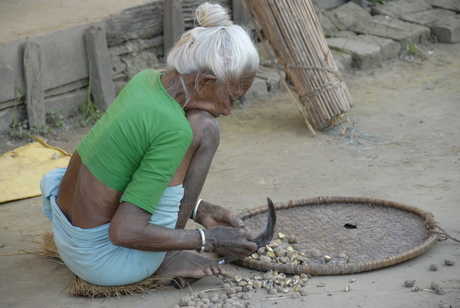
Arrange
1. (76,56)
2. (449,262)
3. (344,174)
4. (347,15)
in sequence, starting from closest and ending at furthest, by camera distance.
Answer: (449,262) → (344,174) → (76,56) → (347,15)

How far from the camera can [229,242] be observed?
2.31m

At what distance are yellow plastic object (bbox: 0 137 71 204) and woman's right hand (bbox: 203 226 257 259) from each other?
1.65 m

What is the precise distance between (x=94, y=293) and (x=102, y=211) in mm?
352

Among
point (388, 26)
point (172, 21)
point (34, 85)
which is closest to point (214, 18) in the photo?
point (34, 85)

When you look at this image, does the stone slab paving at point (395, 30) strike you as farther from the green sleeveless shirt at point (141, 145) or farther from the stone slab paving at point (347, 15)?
the green sleeveless shirt at point (141, 145)

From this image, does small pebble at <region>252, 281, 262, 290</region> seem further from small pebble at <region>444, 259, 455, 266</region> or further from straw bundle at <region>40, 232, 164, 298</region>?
small pebble at <region>444, 259, 455, 266</region>

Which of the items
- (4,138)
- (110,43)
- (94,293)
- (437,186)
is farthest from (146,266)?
(110,43)

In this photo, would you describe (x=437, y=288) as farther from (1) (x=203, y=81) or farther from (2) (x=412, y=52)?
(2) (x=412, y=52)

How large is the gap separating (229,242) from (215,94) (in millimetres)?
580

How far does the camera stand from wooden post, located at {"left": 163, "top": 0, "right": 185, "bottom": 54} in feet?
16.9

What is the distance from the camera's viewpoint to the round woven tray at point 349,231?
2467mm

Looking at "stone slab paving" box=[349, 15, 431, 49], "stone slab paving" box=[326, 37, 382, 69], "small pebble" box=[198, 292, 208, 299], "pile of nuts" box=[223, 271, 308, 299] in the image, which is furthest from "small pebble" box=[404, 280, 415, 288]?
"stone slab paving" box=[349, 15, 431, 49]

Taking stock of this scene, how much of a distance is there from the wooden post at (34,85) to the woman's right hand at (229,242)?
2.58 meters

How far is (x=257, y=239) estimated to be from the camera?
2566mm
